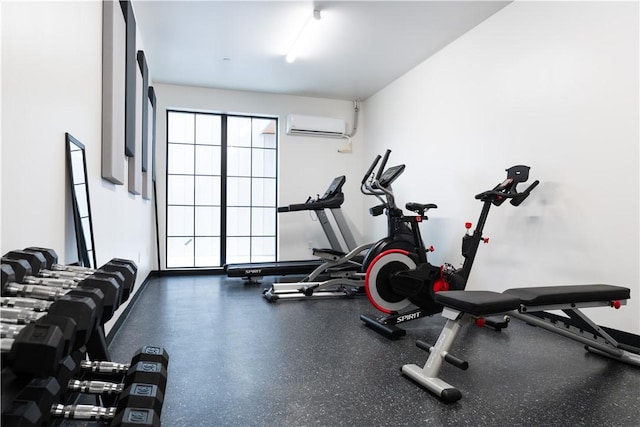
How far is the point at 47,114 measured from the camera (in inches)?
55.6

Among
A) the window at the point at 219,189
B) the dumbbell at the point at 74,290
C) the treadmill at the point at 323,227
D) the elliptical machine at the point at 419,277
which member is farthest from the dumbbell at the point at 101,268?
the window at the point at 219,189

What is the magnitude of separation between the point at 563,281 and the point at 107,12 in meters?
3.54

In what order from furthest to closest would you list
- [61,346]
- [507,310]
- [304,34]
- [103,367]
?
[304,34], [507,310], [103,367], [61,346]

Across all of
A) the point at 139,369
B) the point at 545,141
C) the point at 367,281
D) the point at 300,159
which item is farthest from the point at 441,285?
the point at 300,159

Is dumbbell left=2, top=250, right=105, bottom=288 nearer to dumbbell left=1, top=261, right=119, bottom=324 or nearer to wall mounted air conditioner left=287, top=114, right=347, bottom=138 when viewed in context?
dumbbell left=1, top=261, right=119, bottom=324

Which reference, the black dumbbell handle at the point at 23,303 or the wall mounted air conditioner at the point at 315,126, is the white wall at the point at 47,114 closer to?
the black dumbbell handle at the point at 23,303

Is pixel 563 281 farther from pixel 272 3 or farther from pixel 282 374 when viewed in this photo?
pixel 272 3

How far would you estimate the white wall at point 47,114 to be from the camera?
1126 millimetres

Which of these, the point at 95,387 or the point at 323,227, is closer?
the point at 95,387

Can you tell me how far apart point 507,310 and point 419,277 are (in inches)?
40.8

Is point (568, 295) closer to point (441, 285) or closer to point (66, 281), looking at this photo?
point (441, 285)

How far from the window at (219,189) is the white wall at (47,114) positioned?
3.39 m

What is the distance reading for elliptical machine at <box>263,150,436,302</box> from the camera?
328 cm

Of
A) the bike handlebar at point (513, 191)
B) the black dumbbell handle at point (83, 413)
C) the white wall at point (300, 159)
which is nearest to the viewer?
the black dumbbell handle at point (83, 413)
